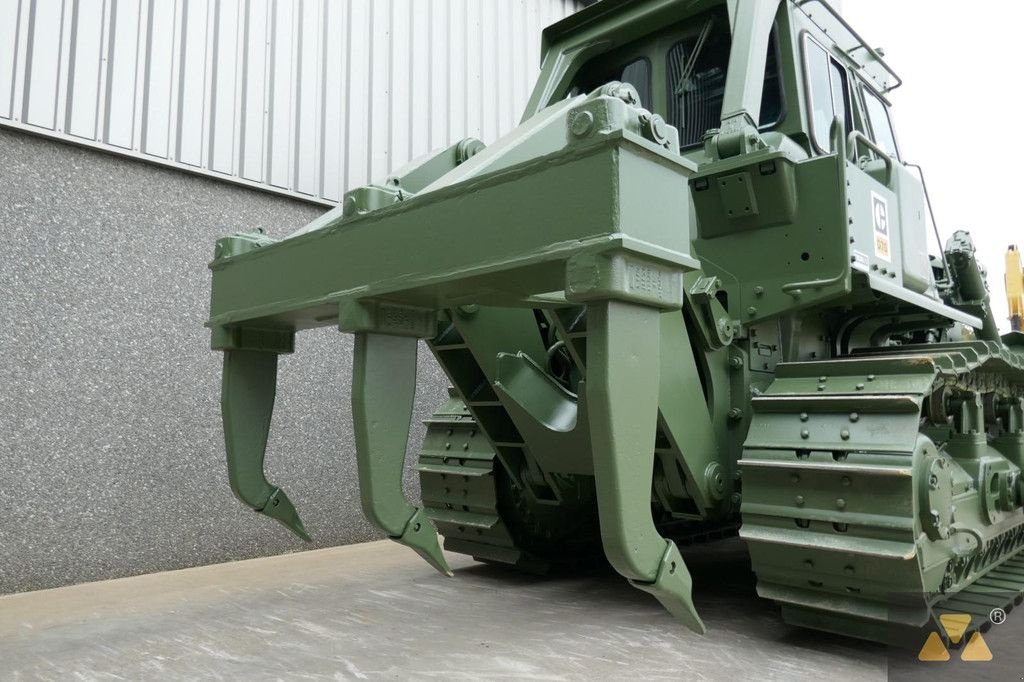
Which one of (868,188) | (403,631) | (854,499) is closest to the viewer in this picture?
(854,499)

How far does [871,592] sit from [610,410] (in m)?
1.43

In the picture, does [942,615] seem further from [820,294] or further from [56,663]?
[56,663]

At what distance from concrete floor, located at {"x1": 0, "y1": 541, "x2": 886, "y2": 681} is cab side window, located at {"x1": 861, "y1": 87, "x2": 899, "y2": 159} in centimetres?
258

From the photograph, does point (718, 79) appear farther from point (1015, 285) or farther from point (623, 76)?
point (1015, 285)

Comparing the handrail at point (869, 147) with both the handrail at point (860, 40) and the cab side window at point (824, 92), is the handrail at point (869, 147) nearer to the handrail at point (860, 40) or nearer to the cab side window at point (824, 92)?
the cab side window at point (824, 92)

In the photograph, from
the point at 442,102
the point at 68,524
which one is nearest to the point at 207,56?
the point at 442,102

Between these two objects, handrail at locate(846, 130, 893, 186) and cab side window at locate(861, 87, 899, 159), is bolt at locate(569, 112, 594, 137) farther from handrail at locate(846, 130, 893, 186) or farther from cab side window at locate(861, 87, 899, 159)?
cab side window at locate(861, 87, 899, 159)

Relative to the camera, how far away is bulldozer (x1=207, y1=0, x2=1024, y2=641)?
2.07 meters

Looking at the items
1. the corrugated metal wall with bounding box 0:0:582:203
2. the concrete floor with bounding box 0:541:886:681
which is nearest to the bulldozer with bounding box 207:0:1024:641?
the concrete floor with bounding box 0:541:886:681

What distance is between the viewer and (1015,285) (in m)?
11.8

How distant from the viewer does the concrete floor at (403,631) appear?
112 inches

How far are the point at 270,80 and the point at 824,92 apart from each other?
360 centimetres

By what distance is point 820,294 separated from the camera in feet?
10.8

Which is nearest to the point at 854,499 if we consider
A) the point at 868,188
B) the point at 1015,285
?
the point at 868,188
